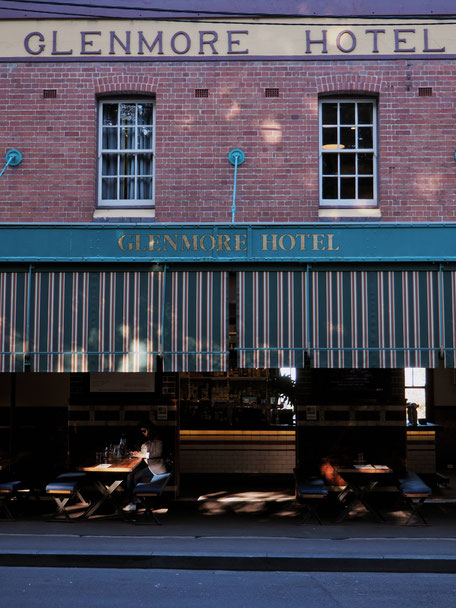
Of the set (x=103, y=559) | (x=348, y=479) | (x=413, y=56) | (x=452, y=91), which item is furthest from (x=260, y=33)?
(x=103, y=559)

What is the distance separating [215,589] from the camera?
7719 mm

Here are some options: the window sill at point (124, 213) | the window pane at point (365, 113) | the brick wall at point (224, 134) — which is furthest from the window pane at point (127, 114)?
the window pane at point (365, 113)

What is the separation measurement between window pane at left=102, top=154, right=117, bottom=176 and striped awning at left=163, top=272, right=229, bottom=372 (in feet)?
9.02

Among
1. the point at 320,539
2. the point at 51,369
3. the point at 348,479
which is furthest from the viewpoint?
the point at 348,479

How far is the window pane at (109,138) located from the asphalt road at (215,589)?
7244mm

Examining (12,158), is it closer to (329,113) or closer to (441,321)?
(329,113)

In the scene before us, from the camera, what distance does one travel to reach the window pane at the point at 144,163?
12.2 m

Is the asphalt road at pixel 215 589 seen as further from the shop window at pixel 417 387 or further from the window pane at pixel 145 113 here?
the shop window at pixel 417 387

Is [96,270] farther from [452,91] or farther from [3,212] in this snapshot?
[452,91]

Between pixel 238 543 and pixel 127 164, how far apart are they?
Answer: 6.81 metres

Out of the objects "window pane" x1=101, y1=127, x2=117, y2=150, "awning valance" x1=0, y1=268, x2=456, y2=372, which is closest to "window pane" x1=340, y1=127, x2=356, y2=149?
"awning valance" x1=0, y1=268, x2=456, y2=372

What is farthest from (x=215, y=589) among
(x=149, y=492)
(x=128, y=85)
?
(x=128, y=85)

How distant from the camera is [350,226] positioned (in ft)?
36.9

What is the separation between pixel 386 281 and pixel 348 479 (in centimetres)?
338
